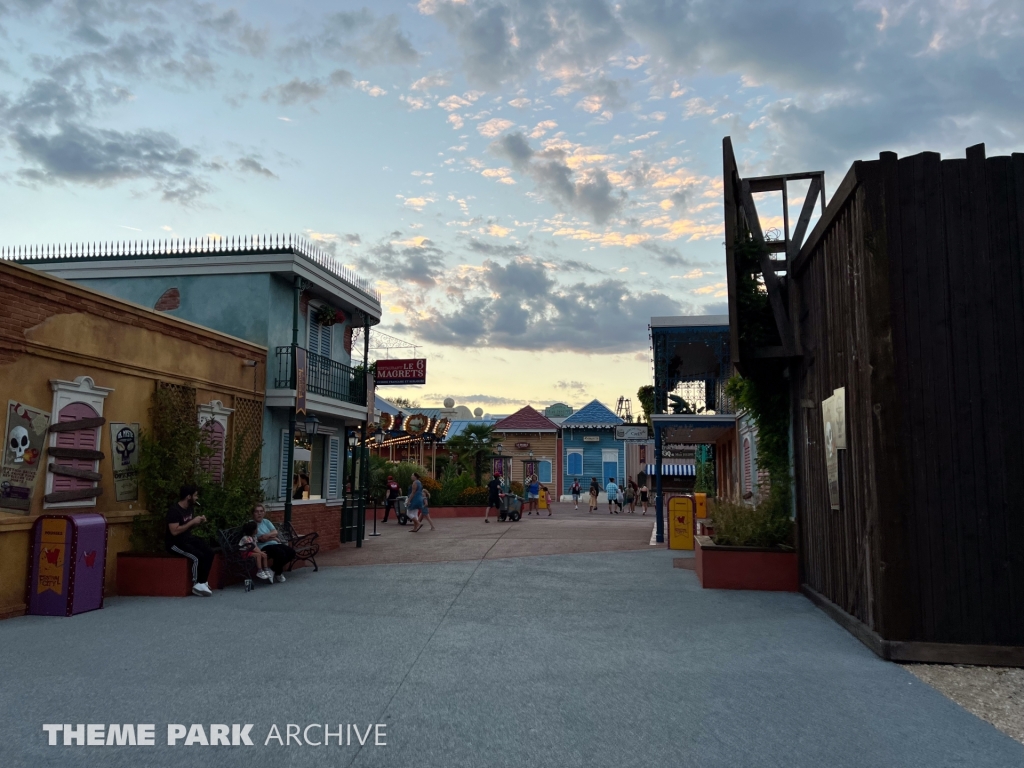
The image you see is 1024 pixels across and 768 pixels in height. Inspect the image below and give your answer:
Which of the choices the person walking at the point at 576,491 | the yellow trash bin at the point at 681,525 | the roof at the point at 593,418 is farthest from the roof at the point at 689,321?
the roof at the point at 593,418

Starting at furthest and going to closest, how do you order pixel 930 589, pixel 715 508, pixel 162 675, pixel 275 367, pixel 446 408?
pixel 446 408, pixel 275 367, pixel 715 508, pixel 930 589, pixel 162 675

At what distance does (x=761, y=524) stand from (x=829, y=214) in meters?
4.72

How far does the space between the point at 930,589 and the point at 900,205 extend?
3.32 metres

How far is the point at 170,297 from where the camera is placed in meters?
15.1

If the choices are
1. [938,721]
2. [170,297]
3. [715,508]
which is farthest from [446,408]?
[938,721]

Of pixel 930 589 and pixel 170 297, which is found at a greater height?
pixel 170 297

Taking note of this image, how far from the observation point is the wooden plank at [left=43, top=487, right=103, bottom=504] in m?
9.43

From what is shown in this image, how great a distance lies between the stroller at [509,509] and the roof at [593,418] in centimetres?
1868

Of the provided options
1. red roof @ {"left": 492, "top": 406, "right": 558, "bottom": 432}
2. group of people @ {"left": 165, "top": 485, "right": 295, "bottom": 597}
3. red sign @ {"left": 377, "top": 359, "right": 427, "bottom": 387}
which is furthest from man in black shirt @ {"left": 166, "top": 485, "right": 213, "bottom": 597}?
red roof @ {"left": 492, "top": 406, "right": 558, "bottom": 432}

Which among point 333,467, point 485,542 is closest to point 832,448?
point 485,542

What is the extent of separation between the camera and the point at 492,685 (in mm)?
5797

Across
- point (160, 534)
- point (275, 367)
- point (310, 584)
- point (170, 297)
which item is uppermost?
point (170, 297)

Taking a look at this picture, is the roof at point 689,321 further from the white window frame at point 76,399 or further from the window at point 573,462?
the window at point 573,462

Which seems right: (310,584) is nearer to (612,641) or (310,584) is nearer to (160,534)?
(160,534)
